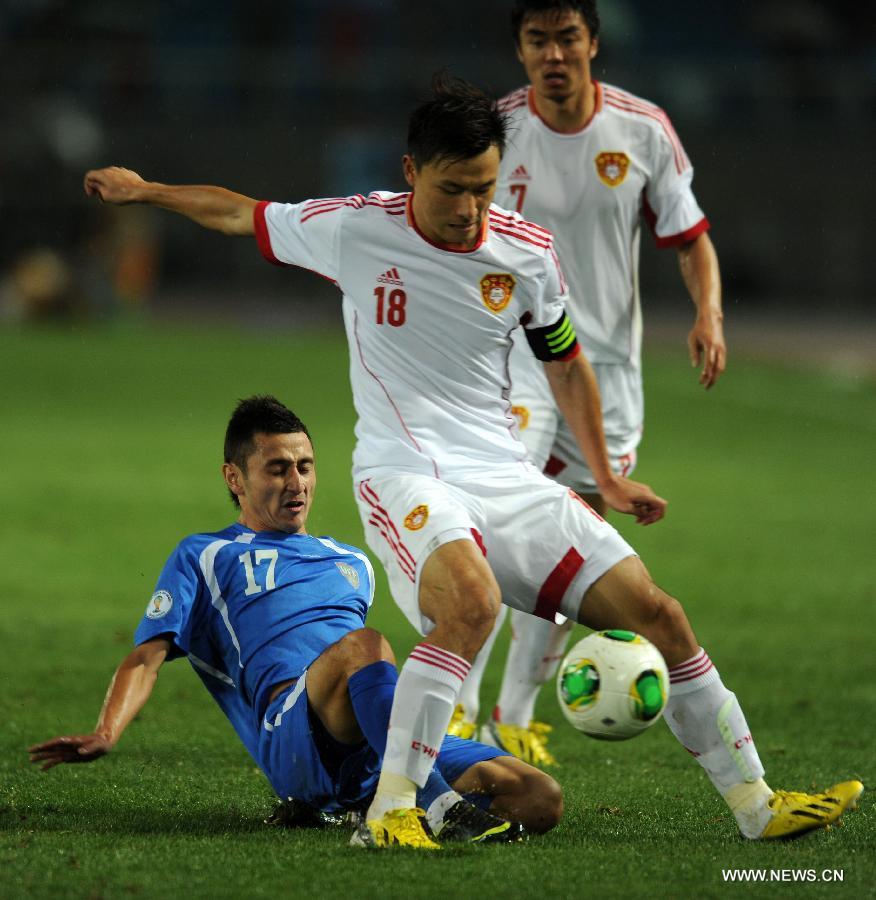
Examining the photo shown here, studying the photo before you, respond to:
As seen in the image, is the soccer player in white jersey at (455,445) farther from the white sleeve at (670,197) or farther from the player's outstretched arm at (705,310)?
the white sleeve at (670,197)

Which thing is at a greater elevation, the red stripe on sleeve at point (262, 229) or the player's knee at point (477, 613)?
the red stripe on sleeve at point (262, 229)

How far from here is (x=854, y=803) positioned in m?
5.23

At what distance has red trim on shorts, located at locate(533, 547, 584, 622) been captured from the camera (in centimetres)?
516

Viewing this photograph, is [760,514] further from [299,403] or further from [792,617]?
[299,403]

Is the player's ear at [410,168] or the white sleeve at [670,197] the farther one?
the white sleeve at [670,197]

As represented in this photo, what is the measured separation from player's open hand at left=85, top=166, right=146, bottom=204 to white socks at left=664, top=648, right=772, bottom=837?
2369 millimetres

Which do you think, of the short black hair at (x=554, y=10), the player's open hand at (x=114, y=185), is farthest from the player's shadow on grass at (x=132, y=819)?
the short black hair at (x=554, y=10)

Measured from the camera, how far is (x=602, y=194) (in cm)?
698

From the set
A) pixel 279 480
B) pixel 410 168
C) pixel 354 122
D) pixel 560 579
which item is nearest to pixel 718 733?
pixel 560 579

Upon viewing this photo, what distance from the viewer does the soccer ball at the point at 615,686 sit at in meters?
Answer: 4.97

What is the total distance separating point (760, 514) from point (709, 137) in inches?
888

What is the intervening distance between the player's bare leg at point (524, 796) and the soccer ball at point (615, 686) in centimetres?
21

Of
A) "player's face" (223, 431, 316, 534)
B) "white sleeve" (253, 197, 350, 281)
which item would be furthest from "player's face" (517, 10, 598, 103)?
"player's face" (223, 431, 316, 534)

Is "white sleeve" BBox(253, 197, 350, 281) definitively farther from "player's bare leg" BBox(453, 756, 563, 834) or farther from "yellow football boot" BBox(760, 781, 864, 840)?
"yellow football boot" BBox(760, 781, 864, 840)
